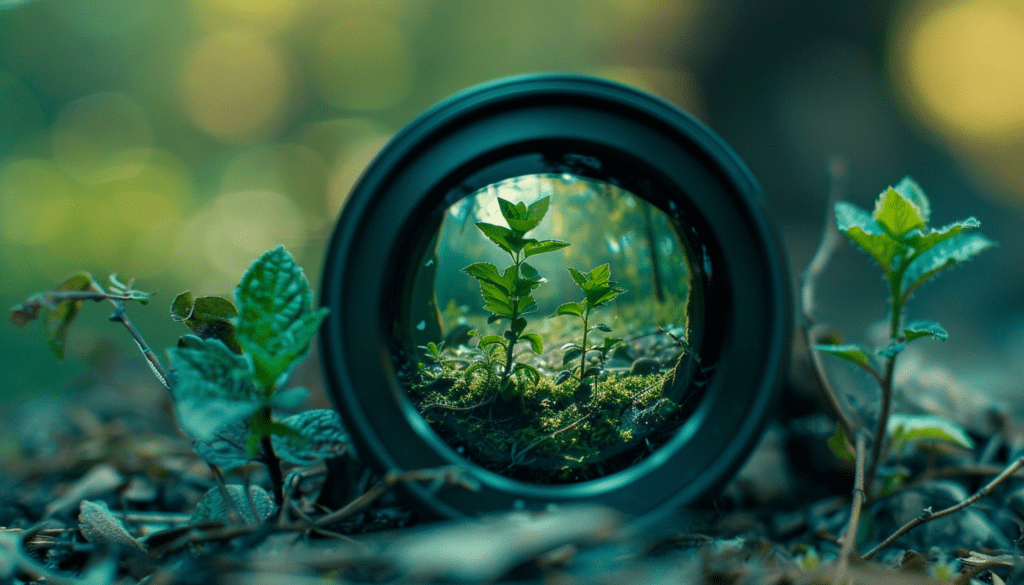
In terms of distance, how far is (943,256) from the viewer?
444 mm

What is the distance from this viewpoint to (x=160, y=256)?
1599mm

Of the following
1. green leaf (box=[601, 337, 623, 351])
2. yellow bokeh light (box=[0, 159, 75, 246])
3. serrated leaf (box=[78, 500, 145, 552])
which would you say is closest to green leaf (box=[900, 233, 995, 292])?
green leaf (box=[601, 337, 623, 351])

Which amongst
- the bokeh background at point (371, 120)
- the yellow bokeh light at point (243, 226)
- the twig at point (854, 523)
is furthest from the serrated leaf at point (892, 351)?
the yellow bokeh light at point (243, 226)

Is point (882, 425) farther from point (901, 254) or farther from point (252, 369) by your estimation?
point (252, 369)

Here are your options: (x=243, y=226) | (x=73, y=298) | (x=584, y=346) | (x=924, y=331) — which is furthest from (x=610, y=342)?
(x=243, y=226)

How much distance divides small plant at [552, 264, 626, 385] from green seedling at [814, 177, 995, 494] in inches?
6.3

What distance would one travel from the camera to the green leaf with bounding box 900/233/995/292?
43 cm

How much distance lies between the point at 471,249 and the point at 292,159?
64.1 inches

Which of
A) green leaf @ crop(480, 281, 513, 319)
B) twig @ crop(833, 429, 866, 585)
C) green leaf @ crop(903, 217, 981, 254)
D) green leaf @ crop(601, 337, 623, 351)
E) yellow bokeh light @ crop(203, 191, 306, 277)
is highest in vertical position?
yellow bokeh light @ crop(203, 191, 306, 277)

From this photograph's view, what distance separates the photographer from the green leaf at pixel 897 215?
1.38 ft

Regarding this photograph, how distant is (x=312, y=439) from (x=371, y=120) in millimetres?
1676

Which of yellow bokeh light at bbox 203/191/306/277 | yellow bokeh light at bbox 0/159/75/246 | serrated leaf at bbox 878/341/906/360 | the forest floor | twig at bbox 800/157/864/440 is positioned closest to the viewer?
the forest floor

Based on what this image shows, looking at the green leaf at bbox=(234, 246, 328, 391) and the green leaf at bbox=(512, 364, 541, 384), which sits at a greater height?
the green leaf at bbox=(234, 246, 328, 391)

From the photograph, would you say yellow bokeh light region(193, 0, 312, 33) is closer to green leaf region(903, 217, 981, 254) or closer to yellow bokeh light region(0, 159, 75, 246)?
yellow bokeh light region(0, 159, 75, 246)
